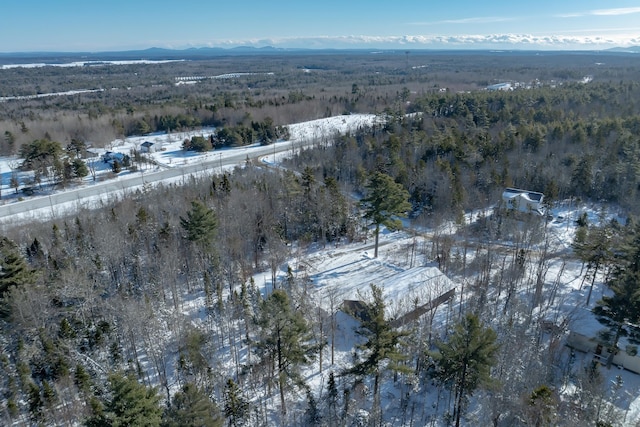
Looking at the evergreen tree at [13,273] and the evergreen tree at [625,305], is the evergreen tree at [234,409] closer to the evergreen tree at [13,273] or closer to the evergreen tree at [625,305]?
the evergreen tree at [13,273]

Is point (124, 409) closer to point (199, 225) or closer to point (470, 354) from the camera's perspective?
point (470, 354)

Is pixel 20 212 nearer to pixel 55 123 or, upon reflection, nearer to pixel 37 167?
pixel 37 167

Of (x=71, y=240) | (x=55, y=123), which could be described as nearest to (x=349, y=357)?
(x=71, y=240)

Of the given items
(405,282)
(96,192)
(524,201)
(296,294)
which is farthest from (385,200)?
(96,192)

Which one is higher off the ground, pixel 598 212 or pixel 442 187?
pixel 442 187

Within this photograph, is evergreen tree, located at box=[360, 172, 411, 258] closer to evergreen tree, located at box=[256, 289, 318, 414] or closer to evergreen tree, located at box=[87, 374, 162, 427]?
evergreen tree, located at box=[256, 289, 318, 414]
